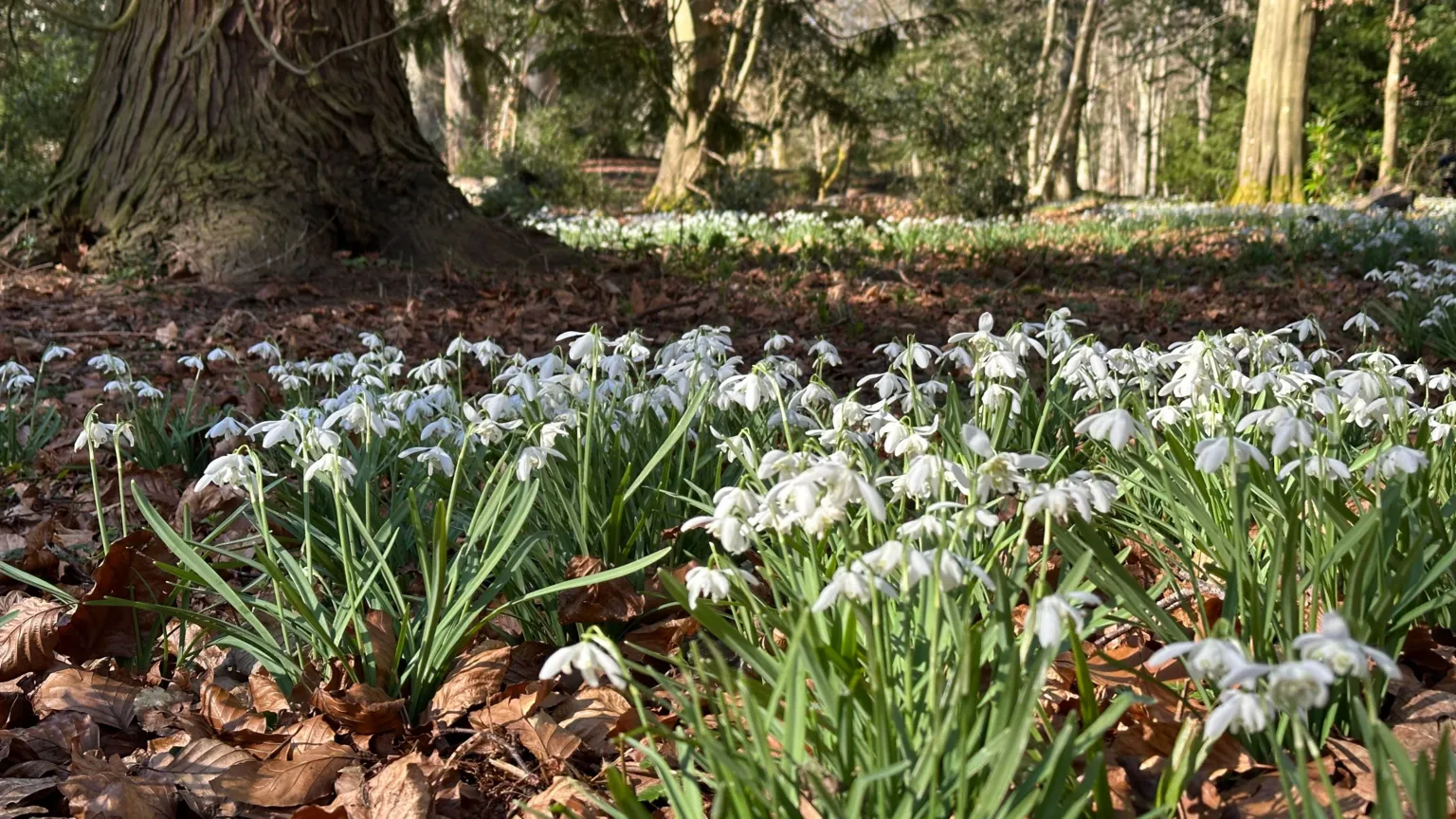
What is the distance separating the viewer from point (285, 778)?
1652 millimetres

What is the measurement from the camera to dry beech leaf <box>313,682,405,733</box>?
1.74 m

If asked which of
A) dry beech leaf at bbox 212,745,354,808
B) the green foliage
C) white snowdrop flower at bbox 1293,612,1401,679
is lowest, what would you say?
dry beech leaf at bbox 212,745,354,808

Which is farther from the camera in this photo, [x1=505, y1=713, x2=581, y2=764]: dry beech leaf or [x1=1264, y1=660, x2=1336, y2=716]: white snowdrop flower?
[x1=505, y1=713, x2=581, y2=764]: dry beech leaf

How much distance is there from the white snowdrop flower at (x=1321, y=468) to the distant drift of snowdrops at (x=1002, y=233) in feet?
20.4

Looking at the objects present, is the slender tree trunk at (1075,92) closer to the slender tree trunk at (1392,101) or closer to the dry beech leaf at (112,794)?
the slender tree trunk at (1392,101)

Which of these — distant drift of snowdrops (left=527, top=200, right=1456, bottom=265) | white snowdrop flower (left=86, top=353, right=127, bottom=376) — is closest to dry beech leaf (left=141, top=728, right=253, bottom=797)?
white snowdrop flower (left=86, top=353, right=127, bottom=376)

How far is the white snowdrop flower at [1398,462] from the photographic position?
60.7 inches

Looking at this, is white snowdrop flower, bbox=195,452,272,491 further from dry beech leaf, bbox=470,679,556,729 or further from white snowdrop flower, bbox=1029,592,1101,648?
white snowdrop flower, bbox=1029,592,1101,648

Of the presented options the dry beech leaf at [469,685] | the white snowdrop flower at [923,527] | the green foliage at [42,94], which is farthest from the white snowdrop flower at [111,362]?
the green foliage at [42,94]

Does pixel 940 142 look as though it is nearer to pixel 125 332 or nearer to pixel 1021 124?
pixel 1021 124

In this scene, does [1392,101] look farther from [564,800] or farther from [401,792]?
[401,792]

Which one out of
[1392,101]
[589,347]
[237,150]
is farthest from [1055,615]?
[1392,101]

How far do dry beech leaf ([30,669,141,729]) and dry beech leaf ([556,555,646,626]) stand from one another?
741 millimetres

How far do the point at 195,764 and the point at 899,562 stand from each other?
112cm
